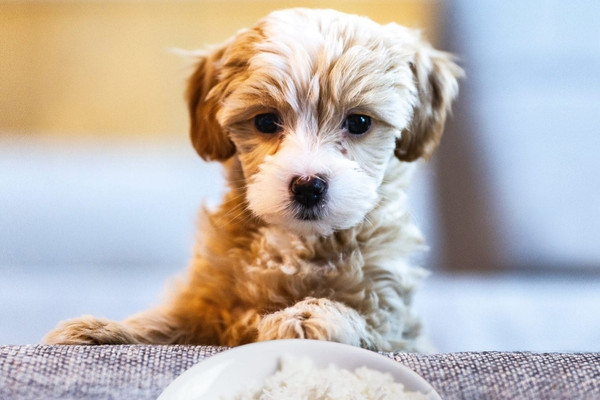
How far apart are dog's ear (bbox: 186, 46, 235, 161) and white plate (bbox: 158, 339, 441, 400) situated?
51 cm

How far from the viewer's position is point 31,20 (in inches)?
126

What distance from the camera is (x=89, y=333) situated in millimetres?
1173

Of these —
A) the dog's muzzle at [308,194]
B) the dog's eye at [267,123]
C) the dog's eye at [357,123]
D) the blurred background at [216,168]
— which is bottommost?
the blurred background at [216,168]

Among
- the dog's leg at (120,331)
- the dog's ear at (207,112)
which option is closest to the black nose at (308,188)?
the dog's ear at (207,112)

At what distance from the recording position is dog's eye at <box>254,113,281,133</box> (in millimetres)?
1258

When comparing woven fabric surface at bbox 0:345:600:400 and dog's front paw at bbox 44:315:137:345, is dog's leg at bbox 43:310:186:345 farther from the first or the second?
woven fabric surface at bbox 0:345:600:400

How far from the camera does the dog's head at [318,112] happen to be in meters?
1.18

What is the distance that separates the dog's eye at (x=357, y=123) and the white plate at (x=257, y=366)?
0.44 m

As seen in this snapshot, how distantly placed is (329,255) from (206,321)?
0.28 m

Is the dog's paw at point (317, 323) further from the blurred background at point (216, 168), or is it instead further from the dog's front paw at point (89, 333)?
the blurred background at point (216, 168)

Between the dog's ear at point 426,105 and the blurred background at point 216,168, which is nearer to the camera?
the dog's ear at point 426,105

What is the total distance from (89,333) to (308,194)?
45 centimetres

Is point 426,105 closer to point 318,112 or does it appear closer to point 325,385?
point 318,112

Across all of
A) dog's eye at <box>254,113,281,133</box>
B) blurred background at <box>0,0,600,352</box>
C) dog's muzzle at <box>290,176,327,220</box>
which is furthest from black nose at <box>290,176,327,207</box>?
blurred background at <box>0,0,600,352</box>
